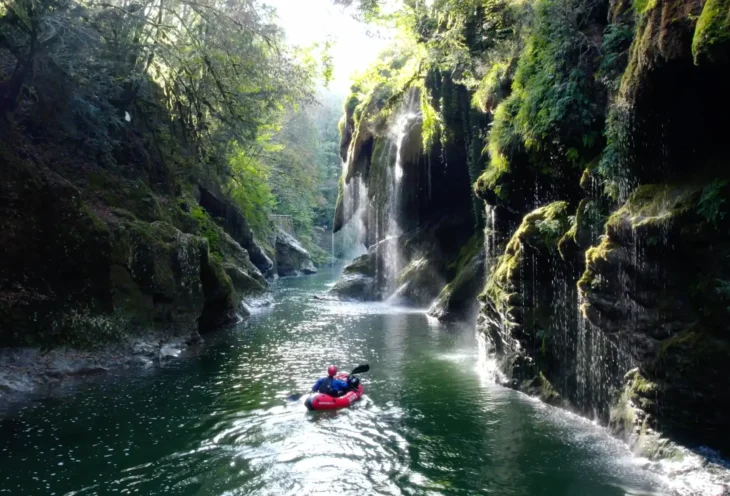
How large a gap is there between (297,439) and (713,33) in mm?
7865

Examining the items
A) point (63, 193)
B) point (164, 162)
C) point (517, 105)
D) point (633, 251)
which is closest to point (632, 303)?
point (633, 251)

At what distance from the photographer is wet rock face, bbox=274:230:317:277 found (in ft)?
166

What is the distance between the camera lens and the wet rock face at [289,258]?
50469 millimetres

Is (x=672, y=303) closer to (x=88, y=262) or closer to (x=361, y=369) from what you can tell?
(x=361, y=369)

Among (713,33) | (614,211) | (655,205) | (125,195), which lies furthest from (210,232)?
(713,33)

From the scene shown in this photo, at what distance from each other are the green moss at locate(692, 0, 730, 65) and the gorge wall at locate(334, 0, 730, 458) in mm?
17

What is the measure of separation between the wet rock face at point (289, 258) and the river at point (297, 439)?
1424 inches

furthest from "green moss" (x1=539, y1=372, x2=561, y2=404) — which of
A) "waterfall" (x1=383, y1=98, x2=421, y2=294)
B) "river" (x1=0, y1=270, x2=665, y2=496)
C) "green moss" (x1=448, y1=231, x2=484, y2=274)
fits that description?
"waterfall" (x1=383, y1=98, x2=421, y2=294)

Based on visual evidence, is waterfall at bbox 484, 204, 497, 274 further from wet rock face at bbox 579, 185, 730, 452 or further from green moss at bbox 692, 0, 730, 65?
green moss at bbox 692, 0, 730, 65

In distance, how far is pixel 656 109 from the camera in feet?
24.1

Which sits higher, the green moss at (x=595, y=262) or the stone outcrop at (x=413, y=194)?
the stone outcrop at (x=413, y=194)

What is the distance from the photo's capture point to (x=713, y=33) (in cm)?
593

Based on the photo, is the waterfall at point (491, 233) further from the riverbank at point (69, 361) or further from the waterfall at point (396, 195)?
the waterfall at point (396, 195)

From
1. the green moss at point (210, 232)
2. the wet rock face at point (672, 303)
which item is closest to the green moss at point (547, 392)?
the wet rock face at point (672, 303)
